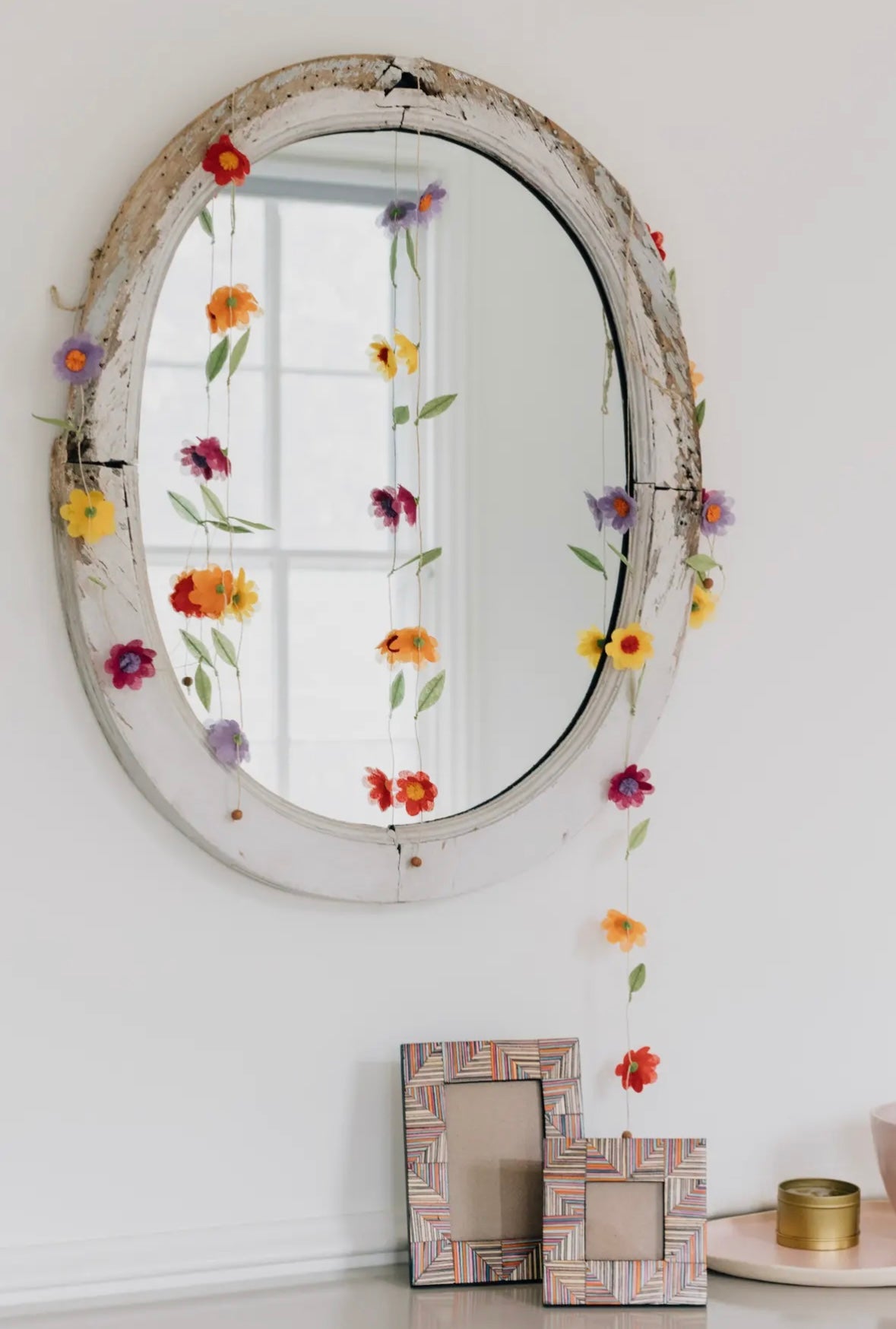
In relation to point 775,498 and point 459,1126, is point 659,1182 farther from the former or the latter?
point 775,498

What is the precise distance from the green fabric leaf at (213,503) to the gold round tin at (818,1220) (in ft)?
2.81

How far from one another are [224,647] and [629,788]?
428mm

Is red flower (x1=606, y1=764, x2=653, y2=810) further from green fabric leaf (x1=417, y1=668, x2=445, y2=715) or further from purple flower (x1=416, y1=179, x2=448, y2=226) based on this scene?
purple flower (x1=416, y1=179, x2=448, y2=226)

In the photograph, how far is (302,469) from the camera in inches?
51.5

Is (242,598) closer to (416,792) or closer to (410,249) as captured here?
(416,792)

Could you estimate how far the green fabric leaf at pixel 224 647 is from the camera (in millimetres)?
1276

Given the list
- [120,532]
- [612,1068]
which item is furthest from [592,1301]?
[120,532]

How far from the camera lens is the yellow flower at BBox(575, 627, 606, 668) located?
4.61 ft

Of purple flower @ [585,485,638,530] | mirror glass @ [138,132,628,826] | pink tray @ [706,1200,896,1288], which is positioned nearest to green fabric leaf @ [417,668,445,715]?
mirror glass @ [138,132,628,826]

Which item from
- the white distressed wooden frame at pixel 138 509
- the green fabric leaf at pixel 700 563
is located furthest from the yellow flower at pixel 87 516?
the green fabric leaf at pixel 700 563

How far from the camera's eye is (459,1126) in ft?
4.26

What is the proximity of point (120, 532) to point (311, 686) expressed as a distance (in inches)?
8.9

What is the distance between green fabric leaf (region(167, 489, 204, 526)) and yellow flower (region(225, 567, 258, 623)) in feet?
0.20

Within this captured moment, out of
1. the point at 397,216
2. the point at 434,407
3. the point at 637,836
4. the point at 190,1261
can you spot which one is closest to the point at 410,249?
the point at 397,216
